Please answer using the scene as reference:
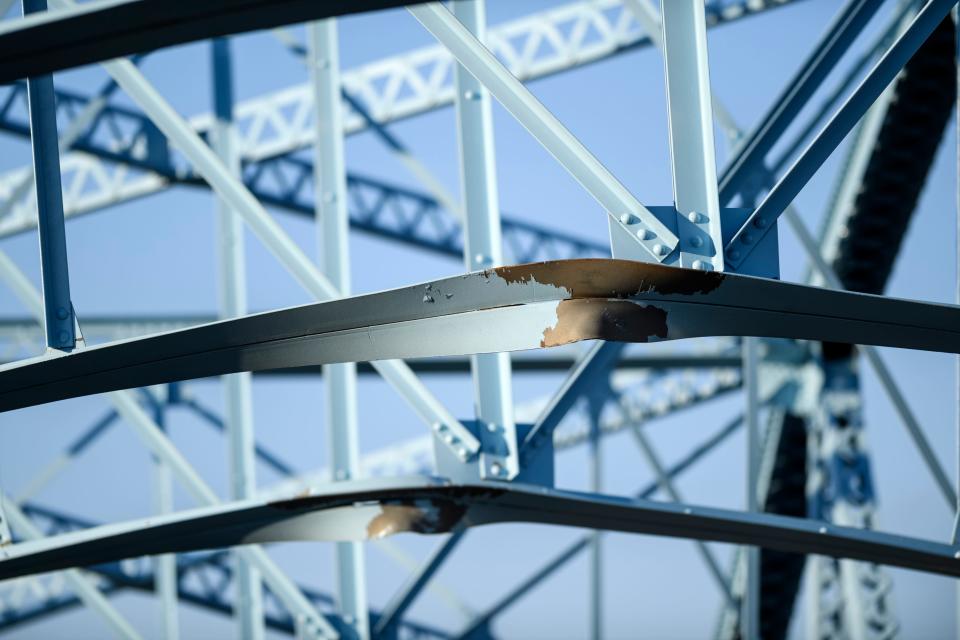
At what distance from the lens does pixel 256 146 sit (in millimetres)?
19547

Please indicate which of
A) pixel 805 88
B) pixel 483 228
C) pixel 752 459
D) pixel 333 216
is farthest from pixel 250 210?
pixel 752 459

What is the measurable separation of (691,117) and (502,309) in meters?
1.31

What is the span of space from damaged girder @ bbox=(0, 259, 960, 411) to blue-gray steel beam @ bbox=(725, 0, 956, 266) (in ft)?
0.85

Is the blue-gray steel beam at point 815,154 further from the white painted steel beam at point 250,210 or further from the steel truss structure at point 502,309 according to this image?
the white painted steel beam at point 250,210

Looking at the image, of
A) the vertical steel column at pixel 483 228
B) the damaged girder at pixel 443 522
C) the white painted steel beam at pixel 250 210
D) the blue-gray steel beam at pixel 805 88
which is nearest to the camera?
the blue-gray steel beam at pixel 805 88

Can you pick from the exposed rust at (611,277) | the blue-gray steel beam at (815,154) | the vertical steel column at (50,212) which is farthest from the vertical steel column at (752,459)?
the vertical steel column at (50,212)

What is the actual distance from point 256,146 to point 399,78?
83.8 inches

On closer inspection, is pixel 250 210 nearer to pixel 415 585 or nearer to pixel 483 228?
pixel 483 228

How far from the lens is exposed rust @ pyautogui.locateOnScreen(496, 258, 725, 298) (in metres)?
6.95

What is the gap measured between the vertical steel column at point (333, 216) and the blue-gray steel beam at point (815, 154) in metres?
4.19

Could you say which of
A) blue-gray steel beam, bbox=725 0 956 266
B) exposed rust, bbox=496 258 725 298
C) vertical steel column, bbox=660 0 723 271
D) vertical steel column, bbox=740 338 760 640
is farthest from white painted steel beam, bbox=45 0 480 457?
vertical steel column, bbox=740 338 760 640

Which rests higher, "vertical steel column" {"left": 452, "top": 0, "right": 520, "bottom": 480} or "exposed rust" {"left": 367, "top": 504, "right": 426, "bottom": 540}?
"vertical steel column" {"left": 452, "top": 0, "right": 520, "bottom": 480}

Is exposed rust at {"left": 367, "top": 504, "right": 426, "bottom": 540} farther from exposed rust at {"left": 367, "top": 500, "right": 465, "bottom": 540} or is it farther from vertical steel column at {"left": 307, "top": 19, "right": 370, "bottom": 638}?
vertical steel column at {"left": 307, "top": 19, "right": 370, "bottom": 638}

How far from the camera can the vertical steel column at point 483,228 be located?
30.5ft
